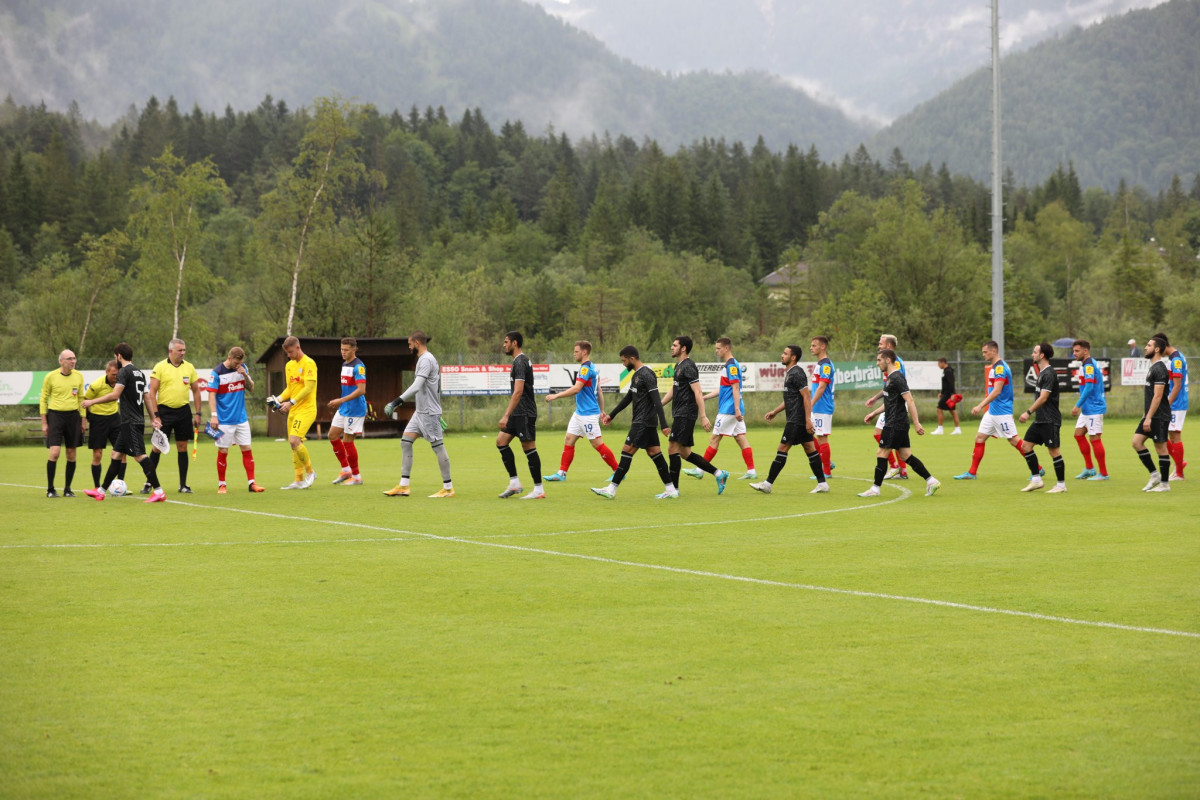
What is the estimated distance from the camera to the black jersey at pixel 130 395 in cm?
1606

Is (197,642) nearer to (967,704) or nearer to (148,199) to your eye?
(967,704)

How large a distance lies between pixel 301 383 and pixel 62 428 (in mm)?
3385

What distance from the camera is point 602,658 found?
6.56m

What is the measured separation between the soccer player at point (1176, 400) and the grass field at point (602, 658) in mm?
4497

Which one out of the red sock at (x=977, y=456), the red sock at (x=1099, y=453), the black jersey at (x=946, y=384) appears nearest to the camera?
the red sock at (x=1099, y=453)

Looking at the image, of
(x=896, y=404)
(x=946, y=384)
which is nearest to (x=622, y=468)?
(x=896, y=404)

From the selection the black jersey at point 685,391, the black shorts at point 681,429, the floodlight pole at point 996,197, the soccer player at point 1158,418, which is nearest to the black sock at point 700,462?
the black shorts at point 681,429

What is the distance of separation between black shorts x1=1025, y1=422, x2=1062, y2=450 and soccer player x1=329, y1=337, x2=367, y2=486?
9.99 metres

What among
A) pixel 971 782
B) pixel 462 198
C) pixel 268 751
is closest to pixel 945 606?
pixel 971 782

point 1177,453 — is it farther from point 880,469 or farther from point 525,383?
point 525,383

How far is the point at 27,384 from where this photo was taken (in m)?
33.5

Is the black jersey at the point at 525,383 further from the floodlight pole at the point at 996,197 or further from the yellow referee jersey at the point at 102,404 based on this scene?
the floodlight pole at the point at 996,197

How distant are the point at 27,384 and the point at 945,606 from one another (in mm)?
31950

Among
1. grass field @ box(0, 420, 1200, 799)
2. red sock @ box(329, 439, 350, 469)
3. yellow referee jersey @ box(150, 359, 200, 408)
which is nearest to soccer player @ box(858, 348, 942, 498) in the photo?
grass field @ box(0, 420, 1200, 799)
